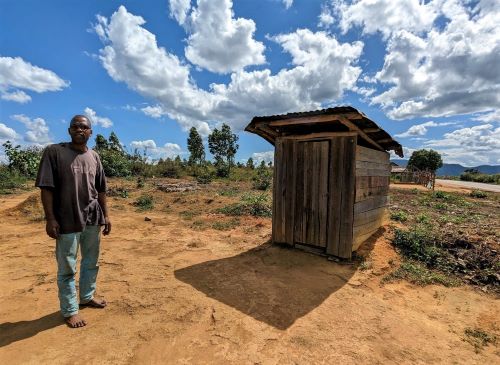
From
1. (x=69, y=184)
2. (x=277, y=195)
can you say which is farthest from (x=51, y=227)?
(x=277, y=195)

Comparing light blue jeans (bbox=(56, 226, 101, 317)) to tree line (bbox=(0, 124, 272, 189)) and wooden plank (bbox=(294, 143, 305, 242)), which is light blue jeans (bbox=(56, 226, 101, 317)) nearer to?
wooden plank (bbox=(294, 143, 305, 242))

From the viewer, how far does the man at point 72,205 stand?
8.96 ft

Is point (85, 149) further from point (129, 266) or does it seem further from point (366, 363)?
point (366, 363)

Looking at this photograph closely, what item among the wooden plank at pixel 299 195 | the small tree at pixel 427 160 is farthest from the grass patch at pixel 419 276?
the small tree at pixel 427 160

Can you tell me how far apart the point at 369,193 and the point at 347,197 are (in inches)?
46.4

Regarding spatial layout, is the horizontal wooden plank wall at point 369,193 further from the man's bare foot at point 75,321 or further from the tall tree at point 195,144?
the tall tree at point 195,144

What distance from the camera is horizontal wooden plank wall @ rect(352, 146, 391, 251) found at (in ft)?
17.5

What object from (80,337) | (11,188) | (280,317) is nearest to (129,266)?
(80,337)

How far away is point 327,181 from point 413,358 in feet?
10.5

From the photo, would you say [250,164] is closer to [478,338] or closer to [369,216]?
[369,216]

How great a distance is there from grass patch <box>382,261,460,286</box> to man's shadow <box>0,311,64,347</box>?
15.2ft

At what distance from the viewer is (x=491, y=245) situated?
18.2 feet

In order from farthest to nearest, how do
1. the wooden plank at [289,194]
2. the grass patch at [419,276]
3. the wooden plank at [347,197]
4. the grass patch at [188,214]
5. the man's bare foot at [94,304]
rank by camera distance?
the grass patch at [188,214]
the wooden plank at [289,194]
the wooden plank at [347,197]
the grass patch at [419,276]
the man's bare foot at [94,304]

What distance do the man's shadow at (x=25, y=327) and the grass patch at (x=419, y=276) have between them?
15.2 ft
